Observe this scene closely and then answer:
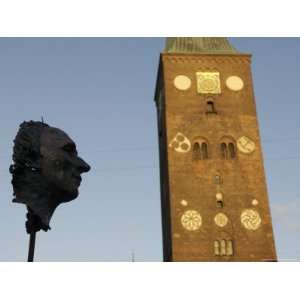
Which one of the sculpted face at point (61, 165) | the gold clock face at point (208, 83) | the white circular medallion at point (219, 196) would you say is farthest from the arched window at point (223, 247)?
the sculpted face at point (61, 165)

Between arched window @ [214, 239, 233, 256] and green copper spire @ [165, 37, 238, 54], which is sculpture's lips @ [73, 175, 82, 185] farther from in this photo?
green copper spire @ [165, 37, 238, 54]

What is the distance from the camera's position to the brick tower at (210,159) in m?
19.3

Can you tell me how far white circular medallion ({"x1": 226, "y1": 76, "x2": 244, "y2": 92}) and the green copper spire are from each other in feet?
5.04

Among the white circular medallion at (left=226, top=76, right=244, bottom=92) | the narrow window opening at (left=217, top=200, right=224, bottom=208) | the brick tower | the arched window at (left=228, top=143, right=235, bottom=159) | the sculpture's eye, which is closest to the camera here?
the sculpture's eye

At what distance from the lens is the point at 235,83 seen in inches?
891

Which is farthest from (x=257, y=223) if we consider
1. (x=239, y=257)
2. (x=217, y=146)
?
(x=217, y=146)

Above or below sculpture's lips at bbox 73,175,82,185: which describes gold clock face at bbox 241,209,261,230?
above

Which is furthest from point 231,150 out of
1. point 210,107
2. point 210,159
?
point 210,107

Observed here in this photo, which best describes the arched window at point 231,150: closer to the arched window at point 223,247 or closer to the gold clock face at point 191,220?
the gold clock face at point 191,220

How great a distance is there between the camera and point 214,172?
20422 millimetres

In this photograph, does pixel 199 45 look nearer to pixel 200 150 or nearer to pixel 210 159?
pixel 200 150

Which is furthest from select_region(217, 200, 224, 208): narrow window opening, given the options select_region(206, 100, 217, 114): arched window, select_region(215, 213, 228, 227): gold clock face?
select_region(206, 100, 217, 114): arched window

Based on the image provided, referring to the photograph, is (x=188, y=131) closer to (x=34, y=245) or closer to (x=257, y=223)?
(x=257, y=223)

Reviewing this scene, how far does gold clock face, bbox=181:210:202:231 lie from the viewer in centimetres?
1934
